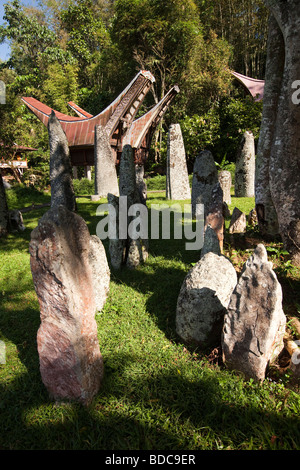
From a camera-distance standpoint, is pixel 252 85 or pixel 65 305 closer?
pixel 65 305

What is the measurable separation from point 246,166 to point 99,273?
908cm

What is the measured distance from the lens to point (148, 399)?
8.44 feet

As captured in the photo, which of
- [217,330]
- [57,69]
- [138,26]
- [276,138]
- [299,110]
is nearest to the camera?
[217,330]

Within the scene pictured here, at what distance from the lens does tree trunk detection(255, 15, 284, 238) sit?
5.10 meters

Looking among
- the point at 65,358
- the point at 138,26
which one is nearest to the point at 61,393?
the point at 65,358

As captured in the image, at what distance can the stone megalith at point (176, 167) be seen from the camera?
37.4ft

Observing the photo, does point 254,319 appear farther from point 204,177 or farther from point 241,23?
point 241,23

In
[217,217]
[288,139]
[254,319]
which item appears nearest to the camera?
[254,319]

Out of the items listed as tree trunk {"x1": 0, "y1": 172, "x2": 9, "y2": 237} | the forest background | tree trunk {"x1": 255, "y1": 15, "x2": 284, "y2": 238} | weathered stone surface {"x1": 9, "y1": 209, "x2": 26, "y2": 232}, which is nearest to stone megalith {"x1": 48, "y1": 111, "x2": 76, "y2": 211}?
weathered stone surface {"x1": 9, "y1": 209, "x2": 26, "y2": 232}

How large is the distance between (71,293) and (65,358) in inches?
24.8

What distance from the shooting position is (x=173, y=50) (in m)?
20.0

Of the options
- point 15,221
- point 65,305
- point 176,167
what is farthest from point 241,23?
point 65,305

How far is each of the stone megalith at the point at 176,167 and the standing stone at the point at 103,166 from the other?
2.81 meters
